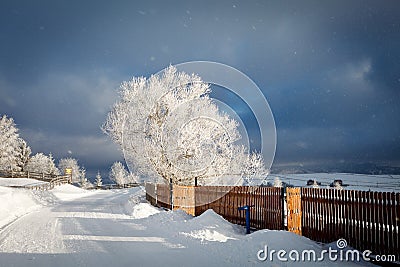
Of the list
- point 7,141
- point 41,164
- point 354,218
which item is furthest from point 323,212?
point 41,164

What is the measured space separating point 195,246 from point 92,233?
3.88 m

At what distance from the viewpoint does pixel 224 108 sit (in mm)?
23141

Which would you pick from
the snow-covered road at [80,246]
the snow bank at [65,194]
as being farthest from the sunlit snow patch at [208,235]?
the snow bank at [65,194]

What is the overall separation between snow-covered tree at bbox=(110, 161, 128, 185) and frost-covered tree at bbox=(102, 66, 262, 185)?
8327cm

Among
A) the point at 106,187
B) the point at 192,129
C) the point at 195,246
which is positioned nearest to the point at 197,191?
the point at 192,129

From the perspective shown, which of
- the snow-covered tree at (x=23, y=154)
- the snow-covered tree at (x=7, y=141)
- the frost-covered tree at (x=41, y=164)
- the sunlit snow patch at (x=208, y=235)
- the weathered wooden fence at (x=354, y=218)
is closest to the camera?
the weathered wooden fence at (x=354, y=218)

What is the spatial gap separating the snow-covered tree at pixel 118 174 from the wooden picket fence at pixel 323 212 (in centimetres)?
9439

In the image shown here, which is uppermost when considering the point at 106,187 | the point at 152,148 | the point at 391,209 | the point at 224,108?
the point at 224,108

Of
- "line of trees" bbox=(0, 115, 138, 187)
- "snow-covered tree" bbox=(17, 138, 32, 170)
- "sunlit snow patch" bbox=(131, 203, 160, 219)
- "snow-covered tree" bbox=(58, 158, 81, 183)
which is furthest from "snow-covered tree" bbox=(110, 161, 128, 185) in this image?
"sunlit snow patch" bbox=(131, 203, 160, 219)

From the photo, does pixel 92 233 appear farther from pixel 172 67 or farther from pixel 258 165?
pixel 258 165

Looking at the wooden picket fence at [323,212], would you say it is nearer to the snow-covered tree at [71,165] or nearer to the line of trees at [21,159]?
the line of trees at [21,159]

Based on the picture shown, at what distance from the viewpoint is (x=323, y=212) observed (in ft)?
29.2

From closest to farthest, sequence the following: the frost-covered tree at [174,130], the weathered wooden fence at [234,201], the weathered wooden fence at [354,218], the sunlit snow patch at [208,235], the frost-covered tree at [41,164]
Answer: the weathered wooden fence at [354,218] → the sunlit snow patch at [208,235] → the weathered wooden fence at [234,201] → the frost-covered tree at [174,130] → the frost-covered tree at [41,164]

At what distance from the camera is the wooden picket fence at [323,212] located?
709 cm
